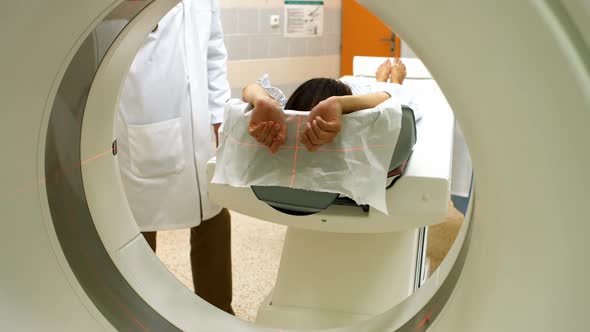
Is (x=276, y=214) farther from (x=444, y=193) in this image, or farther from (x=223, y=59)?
(x=223, y=59)

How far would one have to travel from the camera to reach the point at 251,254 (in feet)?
8.26

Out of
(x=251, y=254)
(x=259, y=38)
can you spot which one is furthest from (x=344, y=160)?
(x=259, y=38)

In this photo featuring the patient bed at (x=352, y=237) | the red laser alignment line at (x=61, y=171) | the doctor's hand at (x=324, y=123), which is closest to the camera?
the red laser alignment line at (x=61, y=171)

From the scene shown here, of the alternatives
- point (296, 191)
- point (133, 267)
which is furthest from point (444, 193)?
point (133, 267)

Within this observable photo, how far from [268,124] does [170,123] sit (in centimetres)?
54

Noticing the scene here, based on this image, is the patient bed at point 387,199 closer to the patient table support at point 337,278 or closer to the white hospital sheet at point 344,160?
the white hospital sheet at point 344,160

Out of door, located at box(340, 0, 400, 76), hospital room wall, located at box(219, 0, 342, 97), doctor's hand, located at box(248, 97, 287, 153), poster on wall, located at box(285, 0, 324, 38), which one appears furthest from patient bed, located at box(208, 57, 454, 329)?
door, located at box(340, 0, 400, 76)

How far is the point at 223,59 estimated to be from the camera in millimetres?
1813

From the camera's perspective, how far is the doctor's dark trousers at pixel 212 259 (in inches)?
69.7

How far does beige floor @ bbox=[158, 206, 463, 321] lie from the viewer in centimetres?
215

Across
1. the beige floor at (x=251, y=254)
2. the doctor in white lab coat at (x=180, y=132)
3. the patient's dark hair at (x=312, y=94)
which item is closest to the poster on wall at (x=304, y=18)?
the beige floor at (x=251, y=254)

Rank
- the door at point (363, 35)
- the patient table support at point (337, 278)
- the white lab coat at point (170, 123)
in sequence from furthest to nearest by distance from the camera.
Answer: the door at point (363, 35) → the white lab coat at point (170, 123) → the patient table support at point (337, 278)

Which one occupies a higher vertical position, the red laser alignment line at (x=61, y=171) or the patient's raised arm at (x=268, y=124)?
the patient's raised arm at (x=268, y=124)

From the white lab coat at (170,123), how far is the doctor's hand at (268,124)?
0.51 m
